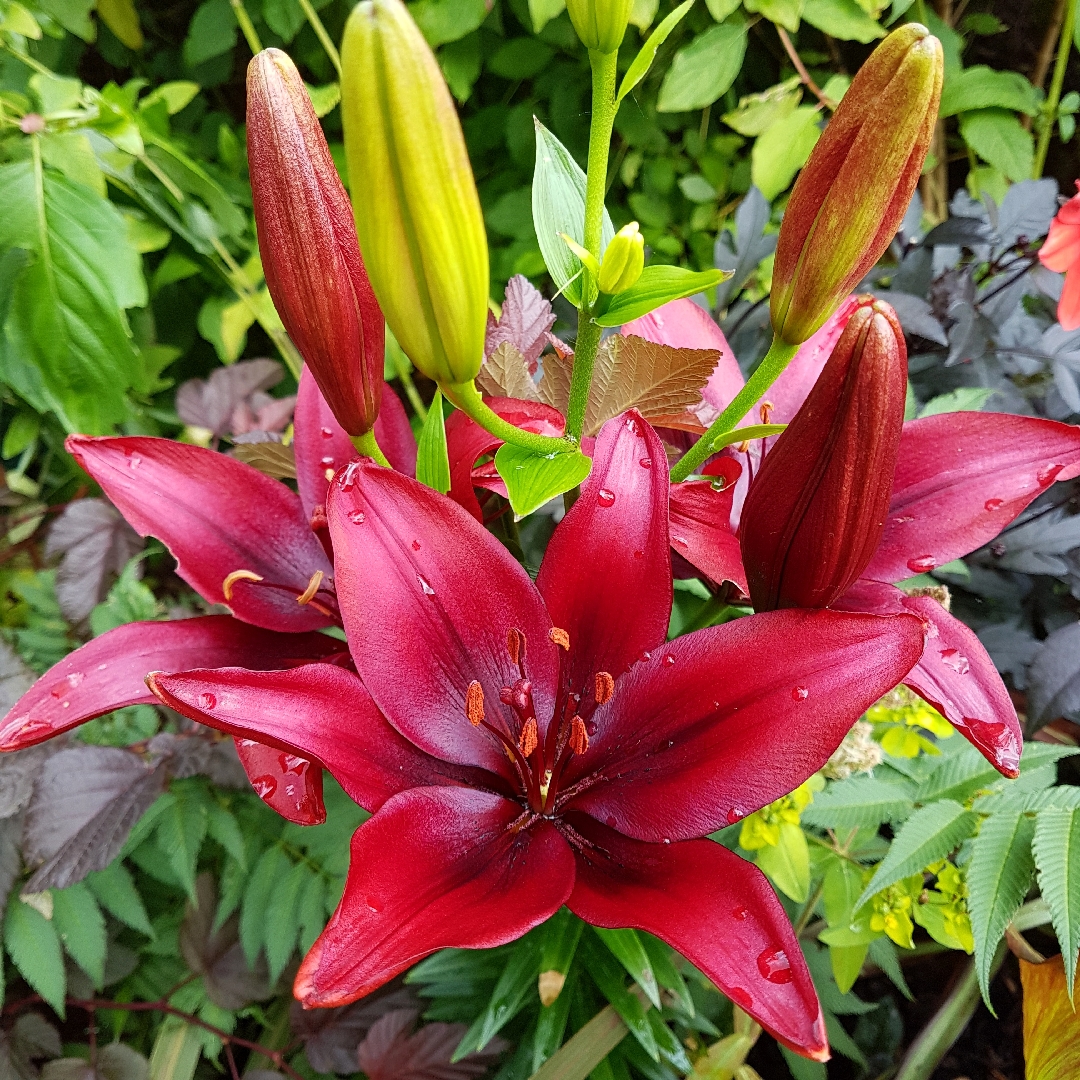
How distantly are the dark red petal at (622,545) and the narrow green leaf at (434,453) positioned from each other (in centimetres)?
6

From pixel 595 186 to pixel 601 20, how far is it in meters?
0.05

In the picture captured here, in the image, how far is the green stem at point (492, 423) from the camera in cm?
30

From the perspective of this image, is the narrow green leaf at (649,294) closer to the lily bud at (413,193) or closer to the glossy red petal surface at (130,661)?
the lily bud at (413,193)

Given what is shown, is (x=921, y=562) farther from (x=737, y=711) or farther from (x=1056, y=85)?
(x=1056, y=85)

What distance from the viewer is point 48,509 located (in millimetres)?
912

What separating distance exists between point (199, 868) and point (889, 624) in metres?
0.68

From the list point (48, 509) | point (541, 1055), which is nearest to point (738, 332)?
point (541, 1055)

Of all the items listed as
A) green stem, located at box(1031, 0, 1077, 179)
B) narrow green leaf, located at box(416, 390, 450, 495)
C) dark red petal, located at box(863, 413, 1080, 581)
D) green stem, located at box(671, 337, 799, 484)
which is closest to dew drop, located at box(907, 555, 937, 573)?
dark red petal, located at box(863, 413, 1080, 581)

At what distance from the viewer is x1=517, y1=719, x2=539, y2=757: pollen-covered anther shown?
0.34m

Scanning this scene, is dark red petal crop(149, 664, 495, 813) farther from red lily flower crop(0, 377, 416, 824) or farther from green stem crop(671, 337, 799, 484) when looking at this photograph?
green stem crop(671, 337, 799, 484)

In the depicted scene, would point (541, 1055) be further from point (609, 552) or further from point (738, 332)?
point (738, 332)

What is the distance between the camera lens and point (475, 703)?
328mm

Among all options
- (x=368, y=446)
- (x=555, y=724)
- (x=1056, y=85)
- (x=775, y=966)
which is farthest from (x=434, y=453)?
(x=1056, y=85)

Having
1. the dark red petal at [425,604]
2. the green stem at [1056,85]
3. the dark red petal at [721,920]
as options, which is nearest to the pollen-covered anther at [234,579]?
the dark red petal at [425,604]
